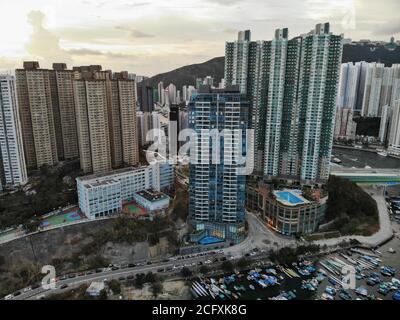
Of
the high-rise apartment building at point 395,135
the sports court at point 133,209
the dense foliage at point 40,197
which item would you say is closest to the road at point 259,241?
the sports court at point 133,209

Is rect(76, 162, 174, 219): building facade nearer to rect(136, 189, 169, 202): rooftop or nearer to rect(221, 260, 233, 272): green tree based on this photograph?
rect(136, 189, 169, 202): rooftop

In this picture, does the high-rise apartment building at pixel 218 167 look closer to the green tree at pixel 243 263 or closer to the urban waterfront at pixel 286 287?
the green tree at pixel 243 263

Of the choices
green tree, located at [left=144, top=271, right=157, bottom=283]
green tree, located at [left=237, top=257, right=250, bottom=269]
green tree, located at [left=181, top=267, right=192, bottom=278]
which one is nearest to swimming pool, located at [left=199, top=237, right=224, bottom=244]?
green tree, located at [left=237, top=257, right=250, bottom=269]

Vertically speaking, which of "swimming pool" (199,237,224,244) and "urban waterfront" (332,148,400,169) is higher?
"urban waterfront" (332,148,400,169)

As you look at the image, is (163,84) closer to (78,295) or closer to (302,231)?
(302,231)

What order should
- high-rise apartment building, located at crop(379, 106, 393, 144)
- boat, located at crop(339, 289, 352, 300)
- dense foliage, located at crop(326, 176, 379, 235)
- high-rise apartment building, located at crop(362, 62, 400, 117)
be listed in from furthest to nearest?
high-rise apartment building, located at crop(379, 106, 393, 144) < high-rise apartment building, located at crop(362, 62, 400, 117) < dense foliage, located at crop(326, 176, 379, 235) < boat, located at crop(339, 289, 352, 300)

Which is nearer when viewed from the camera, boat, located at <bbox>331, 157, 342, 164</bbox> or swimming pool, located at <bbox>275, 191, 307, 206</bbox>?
swimming pool, located at <bbox>275, 191, 307, 206</bbox>
